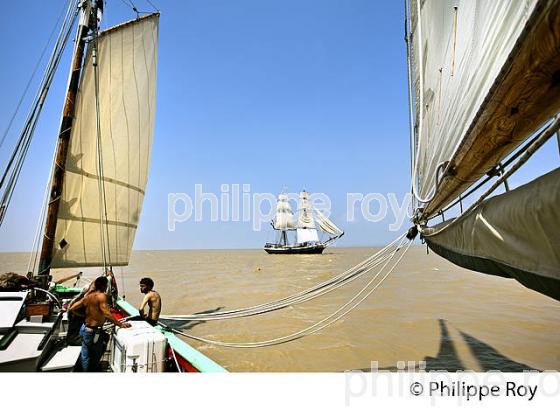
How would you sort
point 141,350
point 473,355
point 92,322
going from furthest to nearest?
point 473,355
point 92,322
point 141,350

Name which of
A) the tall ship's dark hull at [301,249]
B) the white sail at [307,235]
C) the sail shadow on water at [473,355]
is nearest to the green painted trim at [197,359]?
the sail shadow on water at [473,355]

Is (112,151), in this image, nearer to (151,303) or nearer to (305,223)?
(151,303)

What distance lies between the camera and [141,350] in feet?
13.3

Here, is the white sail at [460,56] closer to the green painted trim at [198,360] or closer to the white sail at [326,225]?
the green painted trim at [198,360]

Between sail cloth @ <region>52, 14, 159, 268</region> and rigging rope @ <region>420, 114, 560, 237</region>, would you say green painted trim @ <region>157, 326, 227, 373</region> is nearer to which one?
rigging rope @ <region>420, 114, 560, 237</region>

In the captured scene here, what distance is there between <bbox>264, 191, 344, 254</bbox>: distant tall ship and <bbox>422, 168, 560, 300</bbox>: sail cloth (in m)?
73.7

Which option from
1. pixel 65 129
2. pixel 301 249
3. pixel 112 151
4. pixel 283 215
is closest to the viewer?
pixel 65 129

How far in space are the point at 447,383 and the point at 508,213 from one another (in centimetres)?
203

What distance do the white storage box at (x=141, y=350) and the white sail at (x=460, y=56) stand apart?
4.09 meters

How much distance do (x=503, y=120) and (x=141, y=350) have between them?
4.51 meters

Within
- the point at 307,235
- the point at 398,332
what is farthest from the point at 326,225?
the point at 398,332

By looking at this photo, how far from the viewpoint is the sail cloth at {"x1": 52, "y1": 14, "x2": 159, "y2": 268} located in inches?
360

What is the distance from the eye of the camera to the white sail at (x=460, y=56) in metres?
1.46

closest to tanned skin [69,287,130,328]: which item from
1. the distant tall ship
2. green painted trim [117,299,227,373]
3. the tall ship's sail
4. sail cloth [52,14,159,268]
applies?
green painted trim [117,299,227,373]
